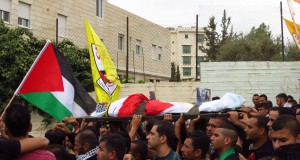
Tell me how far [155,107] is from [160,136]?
1.22 meters

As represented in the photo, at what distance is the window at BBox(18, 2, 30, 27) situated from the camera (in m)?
22.7

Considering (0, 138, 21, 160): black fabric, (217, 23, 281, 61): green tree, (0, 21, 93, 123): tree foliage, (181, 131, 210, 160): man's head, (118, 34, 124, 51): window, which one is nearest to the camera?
(0, 138, 21, 160): black fabric

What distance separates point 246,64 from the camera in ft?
49.2

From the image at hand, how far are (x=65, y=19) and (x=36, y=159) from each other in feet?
73.1

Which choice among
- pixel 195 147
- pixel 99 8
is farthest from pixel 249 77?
pixel 99 8

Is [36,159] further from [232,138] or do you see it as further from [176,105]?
[176,105]

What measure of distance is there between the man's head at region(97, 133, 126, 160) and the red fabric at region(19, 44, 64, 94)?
2.42m

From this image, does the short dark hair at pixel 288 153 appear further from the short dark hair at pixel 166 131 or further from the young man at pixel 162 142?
the short dark hair at pixel 166 131

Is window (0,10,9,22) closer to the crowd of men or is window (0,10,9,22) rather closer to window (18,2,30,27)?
window (18,2,30,27)

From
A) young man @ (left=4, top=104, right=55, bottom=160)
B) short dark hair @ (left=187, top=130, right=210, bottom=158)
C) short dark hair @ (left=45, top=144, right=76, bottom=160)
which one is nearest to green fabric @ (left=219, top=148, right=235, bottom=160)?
short dark hair @ (left=187, top=130, right=210, bottom=158)

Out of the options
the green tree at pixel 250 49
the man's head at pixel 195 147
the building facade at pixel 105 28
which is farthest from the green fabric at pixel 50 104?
the green tree at pixel 250 49

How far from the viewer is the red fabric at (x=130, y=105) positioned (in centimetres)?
676

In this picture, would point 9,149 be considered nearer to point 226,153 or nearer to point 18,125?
point 18,125

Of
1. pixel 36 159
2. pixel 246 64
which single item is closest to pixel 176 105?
pixel 36 159
